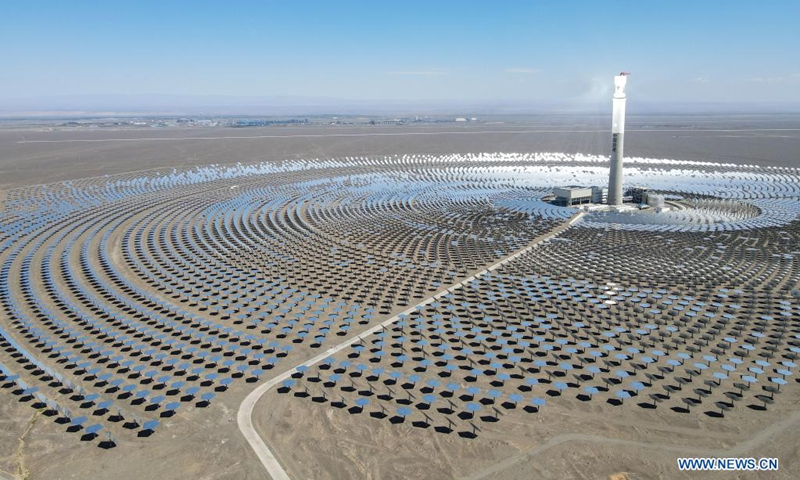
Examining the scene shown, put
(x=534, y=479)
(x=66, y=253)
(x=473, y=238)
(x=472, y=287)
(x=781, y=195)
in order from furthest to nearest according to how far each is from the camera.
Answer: (x=781, y=195), (x=473, y=238), (x=66, y=253), (x=472, y=287), (x=534, y=479)

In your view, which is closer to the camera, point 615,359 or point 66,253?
point 615,359

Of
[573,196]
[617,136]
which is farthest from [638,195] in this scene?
[617,136]

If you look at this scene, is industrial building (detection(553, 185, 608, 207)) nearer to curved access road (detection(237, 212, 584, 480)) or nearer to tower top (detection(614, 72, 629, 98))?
tower top (detection(614, 72, 629, 98))

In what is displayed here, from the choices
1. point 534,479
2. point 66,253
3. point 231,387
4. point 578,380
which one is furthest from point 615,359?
point 66,253

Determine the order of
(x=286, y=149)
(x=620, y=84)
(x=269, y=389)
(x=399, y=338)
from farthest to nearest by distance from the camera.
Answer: (x=286, y=149), (x=620, y=84), (x=399, y=338), (x=269, y=389)

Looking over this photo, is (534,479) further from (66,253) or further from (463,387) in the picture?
(66,253)

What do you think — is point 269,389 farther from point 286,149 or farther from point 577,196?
point 286,149

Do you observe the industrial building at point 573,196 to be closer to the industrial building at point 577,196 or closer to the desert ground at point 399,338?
the industrial building at point 577,196

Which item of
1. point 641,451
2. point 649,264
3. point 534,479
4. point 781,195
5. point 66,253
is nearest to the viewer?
point 534,479
